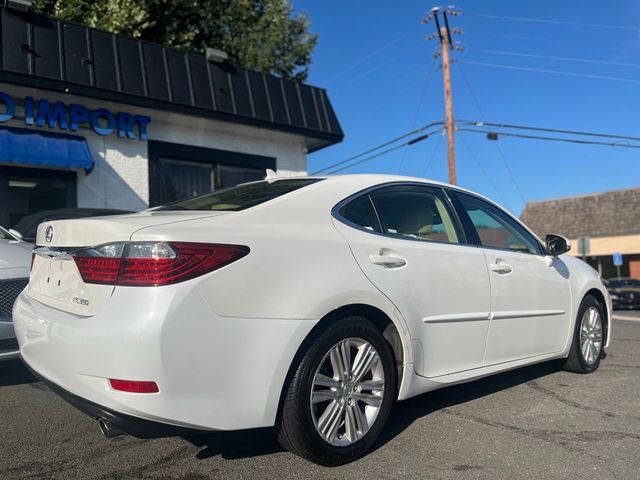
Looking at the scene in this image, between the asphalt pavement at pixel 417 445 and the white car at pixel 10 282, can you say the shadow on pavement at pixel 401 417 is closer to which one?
the asphalt pavement at pixel 417 445

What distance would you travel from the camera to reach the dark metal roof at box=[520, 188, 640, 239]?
105 ft

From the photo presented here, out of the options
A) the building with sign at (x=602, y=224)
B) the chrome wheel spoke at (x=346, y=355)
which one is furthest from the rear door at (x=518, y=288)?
the building with sign at (x=602, y=224)

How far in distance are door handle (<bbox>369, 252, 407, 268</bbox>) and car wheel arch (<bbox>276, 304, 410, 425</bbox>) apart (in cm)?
26

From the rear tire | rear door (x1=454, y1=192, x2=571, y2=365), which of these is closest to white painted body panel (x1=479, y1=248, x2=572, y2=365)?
rear door (x1=454, y1=192, x2=571, y2=365)

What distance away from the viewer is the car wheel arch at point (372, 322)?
2.77m

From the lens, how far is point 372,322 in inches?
127

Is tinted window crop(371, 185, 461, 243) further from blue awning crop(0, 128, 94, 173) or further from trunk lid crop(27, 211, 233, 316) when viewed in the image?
blue awning crop(0, 128, 94, 173)

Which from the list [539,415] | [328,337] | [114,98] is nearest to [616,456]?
[539,415]

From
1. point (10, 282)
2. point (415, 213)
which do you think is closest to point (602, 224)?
point (415, 213)

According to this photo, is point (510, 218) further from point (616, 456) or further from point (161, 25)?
point (161, 25)

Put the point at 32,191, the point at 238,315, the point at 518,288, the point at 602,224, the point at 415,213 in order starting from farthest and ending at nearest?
the point at 602,224 < the point at 32,191 < the point at 518,288 < the point at 415,213 < the point at 238,315

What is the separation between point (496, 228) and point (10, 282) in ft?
12.4

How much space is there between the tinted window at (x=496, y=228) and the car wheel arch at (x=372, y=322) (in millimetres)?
1227

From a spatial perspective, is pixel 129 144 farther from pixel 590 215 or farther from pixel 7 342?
pixel 590 215
